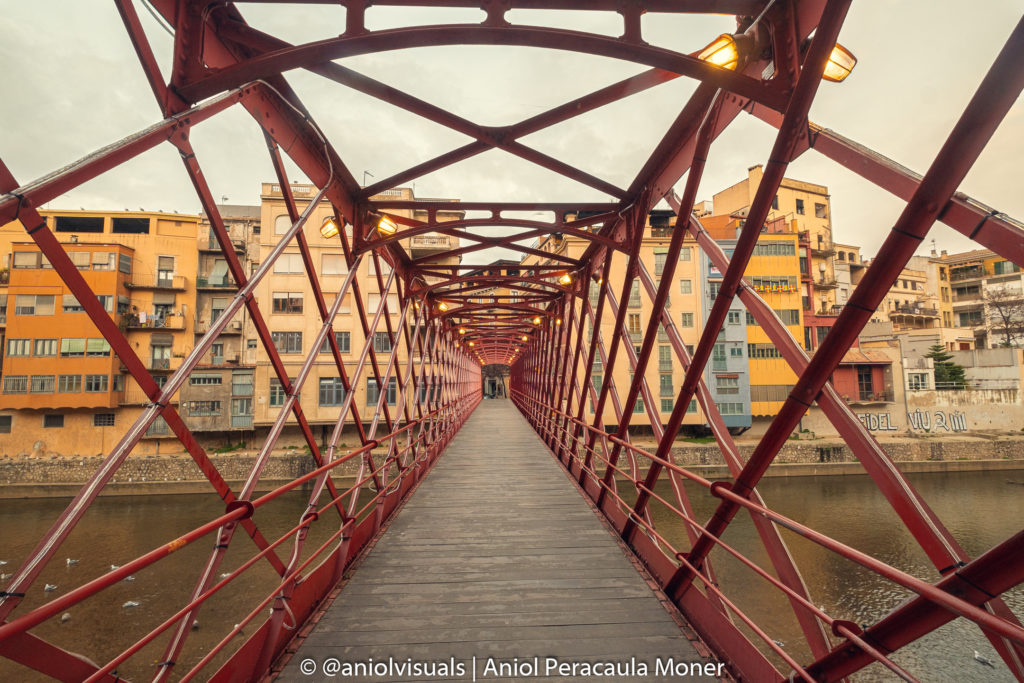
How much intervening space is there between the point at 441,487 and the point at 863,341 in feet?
121

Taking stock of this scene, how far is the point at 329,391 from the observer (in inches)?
987

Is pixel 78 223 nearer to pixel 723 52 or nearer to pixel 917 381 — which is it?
pixel 723 52

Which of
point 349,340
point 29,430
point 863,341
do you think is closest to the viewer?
point 29,430

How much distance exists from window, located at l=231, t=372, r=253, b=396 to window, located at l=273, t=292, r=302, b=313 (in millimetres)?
4433

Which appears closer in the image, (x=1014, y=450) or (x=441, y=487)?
(x=441, y=487)

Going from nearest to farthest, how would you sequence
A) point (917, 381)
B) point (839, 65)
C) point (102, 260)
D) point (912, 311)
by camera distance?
1. point (839, 65)
2. point (102, 260)
3. point (917, 381)
4. point (912, 311)

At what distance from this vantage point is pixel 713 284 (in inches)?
1097

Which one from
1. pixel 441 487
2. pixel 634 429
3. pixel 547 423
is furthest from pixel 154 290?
pixel 634 429

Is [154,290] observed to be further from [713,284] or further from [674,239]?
[713,284]

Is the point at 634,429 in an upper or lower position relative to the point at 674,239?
lower

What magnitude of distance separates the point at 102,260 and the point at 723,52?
1293 inches

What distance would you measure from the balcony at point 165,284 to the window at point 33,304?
3.44 metres

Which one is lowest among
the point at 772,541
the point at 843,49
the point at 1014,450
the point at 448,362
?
the point at 1014,450

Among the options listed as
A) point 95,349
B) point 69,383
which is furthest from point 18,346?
point 95,349
